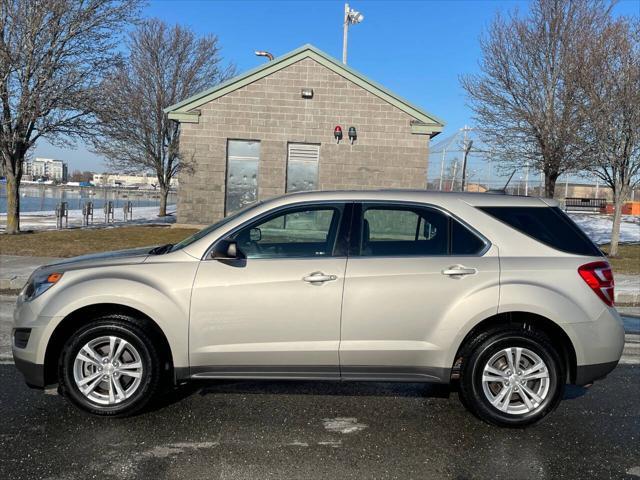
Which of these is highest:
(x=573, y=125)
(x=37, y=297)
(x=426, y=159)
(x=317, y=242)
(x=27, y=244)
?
(x=573, y=125)

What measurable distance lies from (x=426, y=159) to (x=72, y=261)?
50.7ft

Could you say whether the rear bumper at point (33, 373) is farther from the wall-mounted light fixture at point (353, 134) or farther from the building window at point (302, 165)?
the wall-mounted light fixture at point (353, 134)

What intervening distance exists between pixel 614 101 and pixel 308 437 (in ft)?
49.8

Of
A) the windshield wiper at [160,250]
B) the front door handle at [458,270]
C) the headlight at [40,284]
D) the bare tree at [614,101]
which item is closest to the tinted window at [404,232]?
the front door handle at [458,270]

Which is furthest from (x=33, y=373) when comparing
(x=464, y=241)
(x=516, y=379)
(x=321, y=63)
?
(x=321, y=63)

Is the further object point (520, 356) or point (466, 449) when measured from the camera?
point (520, 356)

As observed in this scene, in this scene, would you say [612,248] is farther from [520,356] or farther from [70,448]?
[70,448]

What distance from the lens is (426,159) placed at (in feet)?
60.6

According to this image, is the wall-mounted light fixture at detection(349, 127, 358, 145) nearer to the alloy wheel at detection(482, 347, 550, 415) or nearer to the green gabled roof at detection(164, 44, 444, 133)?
the green gabled roof at detection(164, 44, 444, 133)

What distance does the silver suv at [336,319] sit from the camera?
12.8ft

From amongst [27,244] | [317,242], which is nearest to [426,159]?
[27,244]

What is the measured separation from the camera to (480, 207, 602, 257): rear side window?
4.12 meters

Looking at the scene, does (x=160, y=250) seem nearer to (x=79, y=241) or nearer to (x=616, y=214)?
(x=79, y=241)

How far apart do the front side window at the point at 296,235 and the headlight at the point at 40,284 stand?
1.33 m
